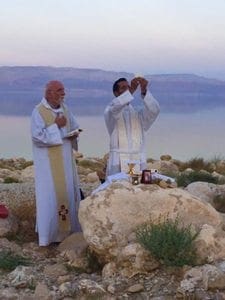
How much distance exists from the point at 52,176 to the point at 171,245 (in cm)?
223

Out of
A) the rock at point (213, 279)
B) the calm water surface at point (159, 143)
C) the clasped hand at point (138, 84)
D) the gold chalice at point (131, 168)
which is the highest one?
the clasped hand at point (138, 84)

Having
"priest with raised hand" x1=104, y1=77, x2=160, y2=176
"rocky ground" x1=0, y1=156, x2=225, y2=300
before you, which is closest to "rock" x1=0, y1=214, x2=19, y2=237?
"rocky ground" x1=0, y1=156, x2=225, y2=300

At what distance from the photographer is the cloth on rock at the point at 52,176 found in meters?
8.64

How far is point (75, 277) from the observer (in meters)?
7.42

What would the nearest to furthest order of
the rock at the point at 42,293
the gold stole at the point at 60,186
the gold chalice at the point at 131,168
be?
the rock at the point at 42,293, the gold chalice at the point at 131,168, the gold stole at the point at 60,186

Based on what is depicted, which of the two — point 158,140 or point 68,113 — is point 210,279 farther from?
point 158,140

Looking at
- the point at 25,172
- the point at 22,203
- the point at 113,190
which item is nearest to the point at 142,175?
the point at 113,190

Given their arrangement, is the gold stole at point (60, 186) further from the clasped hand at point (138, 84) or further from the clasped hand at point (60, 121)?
A: the clasped hand at point (138, 84)

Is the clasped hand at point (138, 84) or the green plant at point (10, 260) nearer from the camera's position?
the green plant at point (10, 260)

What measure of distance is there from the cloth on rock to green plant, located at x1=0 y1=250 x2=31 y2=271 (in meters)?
0.59

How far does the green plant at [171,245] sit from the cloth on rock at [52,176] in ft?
6.28

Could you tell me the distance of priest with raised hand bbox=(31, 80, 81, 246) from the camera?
8.64 meters

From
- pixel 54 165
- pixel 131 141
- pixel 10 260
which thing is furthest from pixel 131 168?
pixel 10 260

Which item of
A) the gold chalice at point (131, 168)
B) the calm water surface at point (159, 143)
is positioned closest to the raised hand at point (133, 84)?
the gold chalice at point (131, 168)
